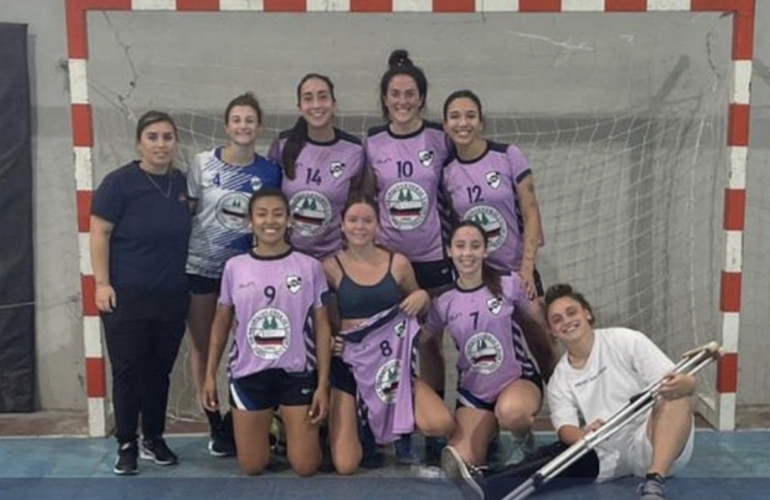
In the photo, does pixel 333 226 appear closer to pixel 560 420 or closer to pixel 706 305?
pixel 560 420

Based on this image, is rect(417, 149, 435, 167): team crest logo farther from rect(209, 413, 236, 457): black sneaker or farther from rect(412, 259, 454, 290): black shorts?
rect(209, 413, 236, 457): black sneaker

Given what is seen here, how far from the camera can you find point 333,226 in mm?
4125

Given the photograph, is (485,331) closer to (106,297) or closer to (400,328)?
(400,328)

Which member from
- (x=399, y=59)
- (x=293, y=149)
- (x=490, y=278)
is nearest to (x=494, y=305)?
(x=490, y=278)

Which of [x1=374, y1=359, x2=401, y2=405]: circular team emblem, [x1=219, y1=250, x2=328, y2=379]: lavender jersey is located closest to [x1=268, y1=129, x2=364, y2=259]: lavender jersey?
[x1=219, y1=250, x2=328, y2=379]: lavender jersey

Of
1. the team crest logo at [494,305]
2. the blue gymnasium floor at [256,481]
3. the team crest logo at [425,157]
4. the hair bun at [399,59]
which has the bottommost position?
the blue gymnasium floor at [256,481]

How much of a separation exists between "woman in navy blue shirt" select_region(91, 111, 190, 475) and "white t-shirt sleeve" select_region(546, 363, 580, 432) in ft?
4.88

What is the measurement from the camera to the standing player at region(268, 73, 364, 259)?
4.04 metres

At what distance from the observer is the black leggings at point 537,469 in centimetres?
381

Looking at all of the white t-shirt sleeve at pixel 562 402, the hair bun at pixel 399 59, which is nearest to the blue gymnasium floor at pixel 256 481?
the white t-shirt sleeve at pixel 562 402

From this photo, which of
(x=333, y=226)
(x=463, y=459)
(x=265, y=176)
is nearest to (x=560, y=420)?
(x=463, y=459)

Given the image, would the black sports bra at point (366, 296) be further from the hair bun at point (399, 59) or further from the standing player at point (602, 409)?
the hair bun at point (399, 59)

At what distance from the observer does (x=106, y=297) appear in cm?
384

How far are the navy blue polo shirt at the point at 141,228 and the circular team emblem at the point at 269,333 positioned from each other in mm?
359
